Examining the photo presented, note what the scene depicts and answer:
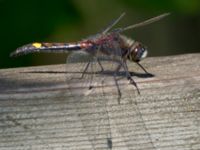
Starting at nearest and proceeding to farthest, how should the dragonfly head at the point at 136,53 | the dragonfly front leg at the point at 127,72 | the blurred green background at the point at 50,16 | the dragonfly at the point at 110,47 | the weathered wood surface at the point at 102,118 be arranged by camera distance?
the weathered wood surface at the point at 102,118 → the dragonfly front leg at the point at 127,72 → the dragonfly head at the point at 136,53 → the dragonfly at the point at 110,47 → the blurred green background at the point at 50,16

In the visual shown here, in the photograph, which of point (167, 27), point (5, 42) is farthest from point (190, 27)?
point (5, 42)

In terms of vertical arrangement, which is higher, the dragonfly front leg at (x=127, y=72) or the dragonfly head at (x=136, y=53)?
the dragonfly front leg at (x=127, y=72)

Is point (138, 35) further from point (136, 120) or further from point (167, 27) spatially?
point (136, 120)

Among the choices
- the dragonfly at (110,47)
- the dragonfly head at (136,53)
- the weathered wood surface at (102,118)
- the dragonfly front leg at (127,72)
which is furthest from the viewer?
the dragonfly at (110,47)

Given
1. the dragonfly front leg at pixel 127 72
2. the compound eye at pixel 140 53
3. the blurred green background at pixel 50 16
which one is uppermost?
the dragonfly front leg at pixel 127 72

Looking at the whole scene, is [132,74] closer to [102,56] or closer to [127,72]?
[127,72]

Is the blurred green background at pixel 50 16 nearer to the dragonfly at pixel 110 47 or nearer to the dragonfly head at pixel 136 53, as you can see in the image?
the dragonfly at pixel 110 47

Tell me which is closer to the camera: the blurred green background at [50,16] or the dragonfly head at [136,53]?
the dragonfly head at [136,53]

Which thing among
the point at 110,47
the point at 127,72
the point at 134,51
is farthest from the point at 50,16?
the point at 127,72

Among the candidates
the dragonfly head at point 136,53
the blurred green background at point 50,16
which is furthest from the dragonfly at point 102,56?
the blurred green background at point 50,16
